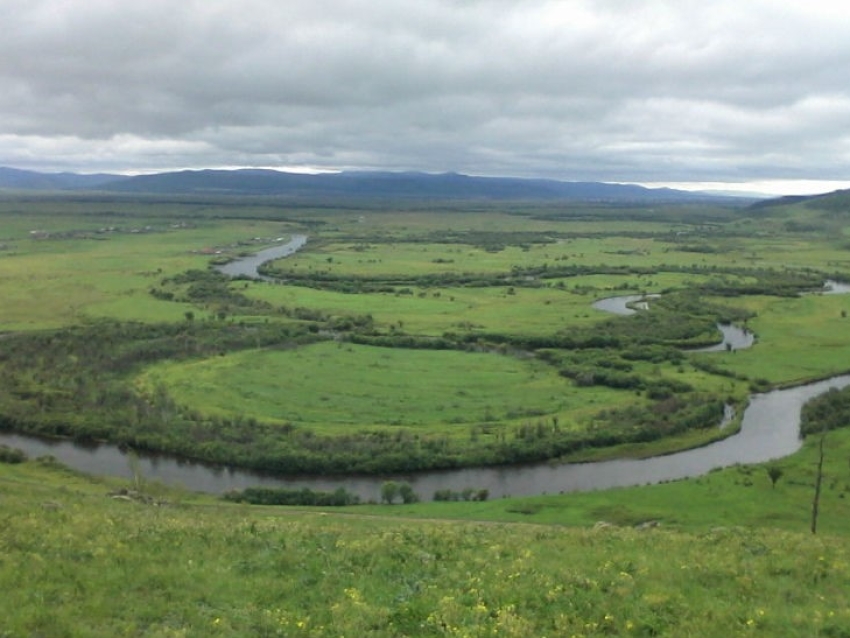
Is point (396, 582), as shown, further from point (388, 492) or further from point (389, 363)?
point (389, 363)

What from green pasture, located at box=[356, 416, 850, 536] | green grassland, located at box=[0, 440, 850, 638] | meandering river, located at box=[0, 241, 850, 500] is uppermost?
green grassland, located at box=[0, 440, 850, 638]

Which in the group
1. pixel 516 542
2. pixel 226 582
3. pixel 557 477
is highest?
pixel 226 582

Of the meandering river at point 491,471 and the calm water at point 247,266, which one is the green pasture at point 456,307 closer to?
the calm water at point 247,266

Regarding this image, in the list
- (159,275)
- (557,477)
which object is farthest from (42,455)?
(159,275)

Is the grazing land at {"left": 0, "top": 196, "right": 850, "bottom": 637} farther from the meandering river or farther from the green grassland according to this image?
the meandering river

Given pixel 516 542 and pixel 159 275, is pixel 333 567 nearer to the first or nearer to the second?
pixel 516 542

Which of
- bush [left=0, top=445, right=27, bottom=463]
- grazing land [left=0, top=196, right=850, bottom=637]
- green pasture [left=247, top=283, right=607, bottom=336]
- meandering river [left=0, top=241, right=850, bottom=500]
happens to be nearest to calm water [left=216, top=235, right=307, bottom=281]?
grazing land [left=0, top=196, right=850, bottom=637]

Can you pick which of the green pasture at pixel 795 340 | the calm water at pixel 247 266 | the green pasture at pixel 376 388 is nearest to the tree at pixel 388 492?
the green pasture at pixel 376 388
